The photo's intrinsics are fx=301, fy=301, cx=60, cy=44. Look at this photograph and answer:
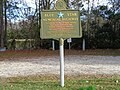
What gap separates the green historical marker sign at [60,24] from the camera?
8336 millimetres

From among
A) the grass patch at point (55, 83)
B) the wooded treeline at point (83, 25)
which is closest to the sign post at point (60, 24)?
the grass patch at point (55, 83)

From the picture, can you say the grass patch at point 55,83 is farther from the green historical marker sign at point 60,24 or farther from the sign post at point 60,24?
the green historical marker sign at point 60,24

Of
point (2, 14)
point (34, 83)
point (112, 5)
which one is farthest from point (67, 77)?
point (112, 5)

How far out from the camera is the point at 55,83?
28.6ft

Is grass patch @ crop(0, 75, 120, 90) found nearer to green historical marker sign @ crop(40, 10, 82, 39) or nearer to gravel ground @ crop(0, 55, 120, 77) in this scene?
gravel ground @ crop(0, 55, 120, 77)

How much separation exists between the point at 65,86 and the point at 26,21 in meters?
20.1

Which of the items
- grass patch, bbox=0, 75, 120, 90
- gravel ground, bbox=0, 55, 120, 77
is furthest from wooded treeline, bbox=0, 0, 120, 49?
grass patch, bbox=0, 75, 120, 90

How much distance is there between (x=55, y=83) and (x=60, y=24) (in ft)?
5.68

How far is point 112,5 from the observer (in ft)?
92.5

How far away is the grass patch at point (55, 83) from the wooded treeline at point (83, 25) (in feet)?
58.0

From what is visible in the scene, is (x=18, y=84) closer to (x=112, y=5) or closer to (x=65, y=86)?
(x=65, y=86)

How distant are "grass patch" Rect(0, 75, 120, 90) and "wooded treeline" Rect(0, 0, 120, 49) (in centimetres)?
1769

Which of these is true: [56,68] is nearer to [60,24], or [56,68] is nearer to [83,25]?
[60,24]

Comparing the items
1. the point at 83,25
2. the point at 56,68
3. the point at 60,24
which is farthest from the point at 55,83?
the point at 83,25
